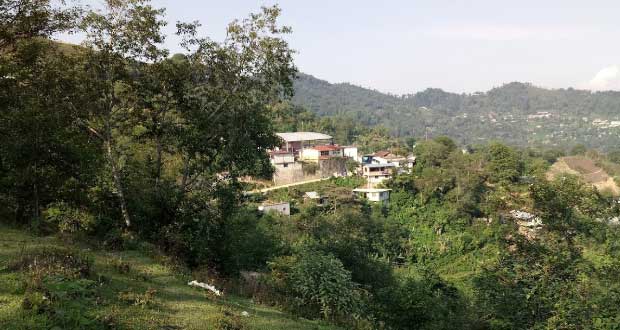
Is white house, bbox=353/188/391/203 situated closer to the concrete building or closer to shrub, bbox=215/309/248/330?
the concrete building

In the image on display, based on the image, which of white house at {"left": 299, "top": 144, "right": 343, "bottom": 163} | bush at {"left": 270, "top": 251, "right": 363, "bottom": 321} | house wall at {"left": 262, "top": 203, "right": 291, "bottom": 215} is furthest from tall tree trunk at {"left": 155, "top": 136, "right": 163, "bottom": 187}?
white house at {"left": 299, "top": 144, "right": 343, "bottom": 163}

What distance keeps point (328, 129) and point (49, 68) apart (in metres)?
77.6

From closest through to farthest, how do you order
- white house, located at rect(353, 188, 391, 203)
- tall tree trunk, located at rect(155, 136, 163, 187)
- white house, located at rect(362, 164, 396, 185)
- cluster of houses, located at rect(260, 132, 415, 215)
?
tall tree trunk, located at rect(155, 136, 163, 187) → white house, located at rect(353, 188, 391, 203) → cluster of houses, located at rect(260, 132, 415, 215) → white house, located at rect(362, 164, 396, 185)

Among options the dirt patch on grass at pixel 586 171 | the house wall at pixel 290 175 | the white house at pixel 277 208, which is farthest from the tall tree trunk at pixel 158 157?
the dirt patch on grass at pixel 586 171

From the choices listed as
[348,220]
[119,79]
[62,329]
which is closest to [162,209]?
[119,79]

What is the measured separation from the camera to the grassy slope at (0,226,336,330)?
6.50 metres

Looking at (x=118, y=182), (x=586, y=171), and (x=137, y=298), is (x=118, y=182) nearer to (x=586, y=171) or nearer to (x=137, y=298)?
(x=137, y=298)

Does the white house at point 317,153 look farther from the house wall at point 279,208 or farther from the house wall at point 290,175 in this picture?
the house wall at point 279,208

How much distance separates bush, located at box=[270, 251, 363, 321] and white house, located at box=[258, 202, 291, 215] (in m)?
28.6

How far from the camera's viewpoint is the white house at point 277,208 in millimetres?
41322

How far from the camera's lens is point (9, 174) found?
36.5 feet

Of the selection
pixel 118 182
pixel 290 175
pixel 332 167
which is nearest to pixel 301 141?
pixel 332 167

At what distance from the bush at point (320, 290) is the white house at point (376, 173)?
43077 millimetres

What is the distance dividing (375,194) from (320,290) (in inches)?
1616
